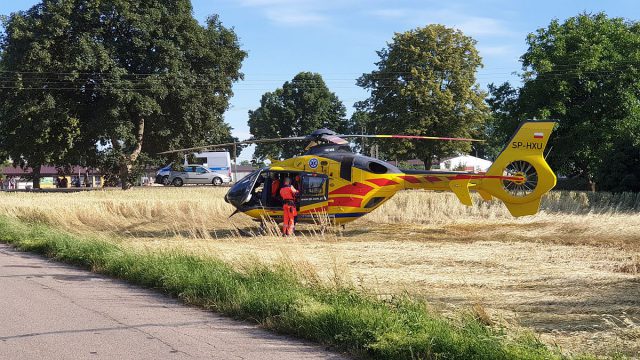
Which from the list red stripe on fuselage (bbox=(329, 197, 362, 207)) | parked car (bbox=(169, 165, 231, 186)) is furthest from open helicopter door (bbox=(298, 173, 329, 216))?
parked car (bbox=(169, 165, 231, 186))

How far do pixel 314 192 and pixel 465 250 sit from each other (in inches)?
250

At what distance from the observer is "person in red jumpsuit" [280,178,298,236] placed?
20.5 metres

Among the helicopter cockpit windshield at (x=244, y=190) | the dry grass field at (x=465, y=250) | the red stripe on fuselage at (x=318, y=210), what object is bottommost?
the dry grass field at (x=465, y=250)

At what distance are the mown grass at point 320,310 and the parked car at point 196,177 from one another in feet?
151

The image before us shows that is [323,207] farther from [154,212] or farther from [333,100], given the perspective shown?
[333,100]

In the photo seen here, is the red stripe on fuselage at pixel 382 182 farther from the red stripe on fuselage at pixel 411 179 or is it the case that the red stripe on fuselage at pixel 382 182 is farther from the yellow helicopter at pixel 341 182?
the red stripe on fuselage at pixel 411 179

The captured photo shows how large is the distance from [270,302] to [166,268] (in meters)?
3.46

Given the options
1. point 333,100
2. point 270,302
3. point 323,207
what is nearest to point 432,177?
point 323,207

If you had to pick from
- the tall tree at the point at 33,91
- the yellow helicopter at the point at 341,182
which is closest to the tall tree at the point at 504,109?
the yellow helicopter at the point at 341,182

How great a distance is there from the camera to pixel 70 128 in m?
42.8

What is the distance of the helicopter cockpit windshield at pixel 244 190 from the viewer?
21.4 meters

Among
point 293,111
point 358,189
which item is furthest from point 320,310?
point 293,111

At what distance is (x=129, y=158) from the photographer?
1797 inches

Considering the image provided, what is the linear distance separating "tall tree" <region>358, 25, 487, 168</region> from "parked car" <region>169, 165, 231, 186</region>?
15.4 metres
